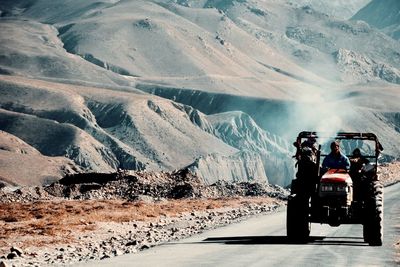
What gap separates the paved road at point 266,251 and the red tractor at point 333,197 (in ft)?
2.00

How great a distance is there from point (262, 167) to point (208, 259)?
514ft

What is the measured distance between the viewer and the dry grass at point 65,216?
2948cm

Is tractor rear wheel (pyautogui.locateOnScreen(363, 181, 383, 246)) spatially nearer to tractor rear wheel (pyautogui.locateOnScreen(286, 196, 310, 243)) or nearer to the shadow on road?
the shadow on road

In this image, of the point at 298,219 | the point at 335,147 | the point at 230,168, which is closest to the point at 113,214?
the point at 298,219

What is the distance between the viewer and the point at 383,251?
20.3 m

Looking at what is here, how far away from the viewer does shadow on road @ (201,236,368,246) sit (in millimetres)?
22219

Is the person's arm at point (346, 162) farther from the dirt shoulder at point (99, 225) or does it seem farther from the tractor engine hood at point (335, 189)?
the dirt shoulder at point (99, 225)

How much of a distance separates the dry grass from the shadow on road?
256 inches

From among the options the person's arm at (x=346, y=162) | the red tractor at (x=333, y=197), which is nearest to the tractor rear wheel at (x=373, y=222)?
the red tractor at (x=333, y=197)

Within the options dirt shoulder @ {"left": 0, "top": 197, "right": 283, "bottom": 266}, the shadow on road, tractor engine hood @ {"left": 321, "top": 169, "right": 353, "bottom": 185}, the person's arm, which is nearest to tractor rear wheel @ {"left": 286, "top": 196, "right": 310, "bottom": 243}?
the shadow on road

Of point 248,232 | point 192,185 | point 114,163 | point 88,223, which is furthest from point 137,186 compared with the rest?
point 114,163

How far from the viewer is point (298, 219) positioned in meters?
22.1

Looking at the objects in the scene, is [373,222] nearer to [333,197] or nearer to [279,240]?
[333,197]

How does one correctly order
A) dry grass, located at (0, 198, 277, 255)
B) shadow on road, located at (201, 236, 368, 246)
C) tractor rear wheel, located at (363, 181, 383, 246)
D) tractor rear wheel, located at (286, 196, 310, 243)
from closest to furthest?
tractor rear wheel, located at (363, 181, 383, 246) < tractor rear wheel, located at (286, 196, 310, 243) < shadow on road, located at (201, 236, 368, 246) < dry grass, located at (0, 198, 277, 255)
